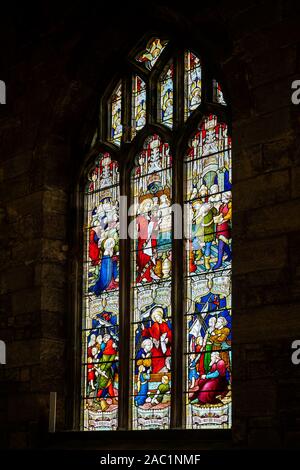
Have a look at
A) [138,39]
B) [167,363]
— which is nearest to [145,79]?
[138,39]

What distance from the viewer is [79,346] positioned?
33.9 feet

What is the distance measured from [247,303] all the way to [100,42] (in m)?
3.60

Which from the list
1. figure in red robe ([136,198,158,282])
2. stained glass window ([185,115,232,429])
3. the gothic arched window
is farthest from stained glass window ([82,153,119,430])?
stained glass window ([185,115,232,429])

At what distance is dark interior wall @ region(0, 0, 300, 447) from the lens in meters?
8.08

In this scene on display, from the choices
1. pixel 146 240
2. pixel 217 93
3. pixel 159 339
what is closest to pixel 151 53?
pixel 217 93

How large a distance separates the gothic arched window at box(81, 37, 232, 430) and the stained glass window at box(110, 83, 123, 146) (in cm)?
2

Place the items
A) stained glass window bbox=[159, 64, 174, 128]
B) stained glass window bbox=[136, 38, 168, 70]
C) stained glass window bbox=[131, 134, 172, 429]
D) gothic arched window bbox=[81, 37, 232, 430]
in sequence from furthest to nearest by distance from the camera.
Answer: stained glass window bbox=[136, 38, 168, 70], stained glass window bbox=[159, 64, 174, 128], stained glass window bbox=[131, 134, 172, 429], gothic arched window bbox=[81, 37, 232, 430]

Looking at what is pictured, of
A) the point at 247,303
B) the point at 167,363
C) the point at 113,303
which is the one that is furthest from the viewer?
the point at 113,303

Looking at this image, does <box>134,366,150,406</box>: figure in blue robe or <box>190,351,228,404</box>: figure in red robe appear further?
<box>134,366,150,406</box>: figure in blue robe

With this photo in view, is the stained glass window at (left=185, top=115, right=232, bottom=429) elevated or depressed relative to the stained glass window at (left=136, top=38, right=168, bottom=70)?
depressed

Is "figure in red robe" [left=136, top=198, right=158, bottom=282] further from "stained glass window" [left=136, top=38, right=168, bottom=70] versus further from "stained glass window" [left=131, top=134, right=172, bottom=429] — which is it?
"stained glass window" [left=136, top=38, right=168, bottom=70]

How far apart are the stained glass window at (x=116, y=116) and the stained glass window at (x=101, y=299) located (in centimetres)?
20

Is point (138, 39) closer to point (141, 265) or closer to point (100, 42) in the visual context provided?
point (100, 42)

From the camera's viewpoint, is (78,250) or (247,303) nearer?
(247,303)
